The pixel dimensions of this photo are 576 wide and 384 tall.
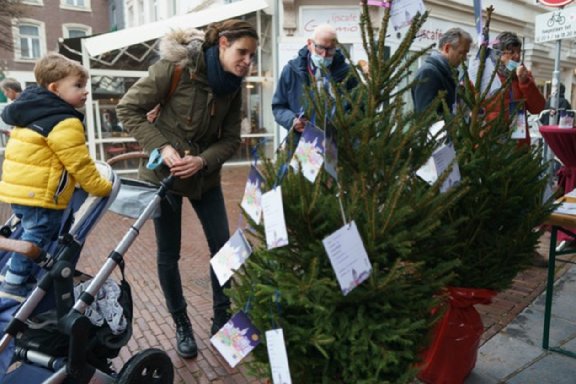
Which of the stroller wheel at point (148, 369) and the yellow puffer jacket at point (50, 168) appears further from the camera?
the yellow puffer jacket at point (50, 168)

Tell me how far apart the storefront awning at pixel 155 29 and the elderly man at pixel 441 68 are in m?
5.68

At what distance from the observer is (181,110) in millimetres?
2801

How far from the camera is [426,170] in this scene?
6.63 feet

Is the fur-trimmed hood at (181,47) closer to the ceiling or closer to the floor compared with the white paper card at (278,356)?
closer to the ceiling

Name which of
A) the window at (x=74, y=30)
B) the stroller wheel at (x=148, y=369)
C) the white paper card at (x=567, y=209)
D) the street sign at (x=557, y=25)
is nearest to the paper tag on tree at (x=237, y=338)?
the stroller wheel at (x=148, y=369)

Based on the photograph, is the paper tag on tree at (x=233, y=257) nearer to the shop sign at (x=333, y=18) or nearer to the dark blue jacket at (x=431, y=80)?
the dark blue jacket at (x=431, y=80)

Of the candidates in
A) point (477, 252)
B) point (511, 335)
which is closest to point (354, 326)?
point (477, 252)

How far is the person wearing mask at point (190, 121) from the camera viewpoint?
2693 mm

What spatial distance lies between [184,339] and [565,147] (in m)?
3.59

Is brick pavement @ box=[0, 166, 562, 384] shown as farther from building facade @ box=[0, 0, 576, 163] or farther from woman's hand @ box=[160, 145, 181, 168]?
building facade @ box=[0, 0, 576, 163]

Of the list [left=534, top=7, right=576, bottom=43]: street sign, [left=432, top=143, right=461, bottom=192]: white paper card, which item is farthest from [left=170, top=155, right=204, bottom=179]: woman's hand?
[left=534, top=7, right=576, bottom=43]: street sign

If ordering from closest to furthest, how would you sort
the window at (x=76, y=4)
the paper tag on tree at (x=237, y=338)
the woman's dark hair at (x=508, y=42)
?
the paper tag on tree at (x=237, y=338)
the woman's dark hair at (x=508, y=42)
the window at (x=76, y=4)

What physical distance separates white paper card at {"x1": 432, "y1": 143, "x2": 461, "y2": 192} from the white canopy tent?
809 cm

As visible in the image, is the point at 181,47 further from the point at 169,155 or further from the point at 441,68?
the point at 441,68
